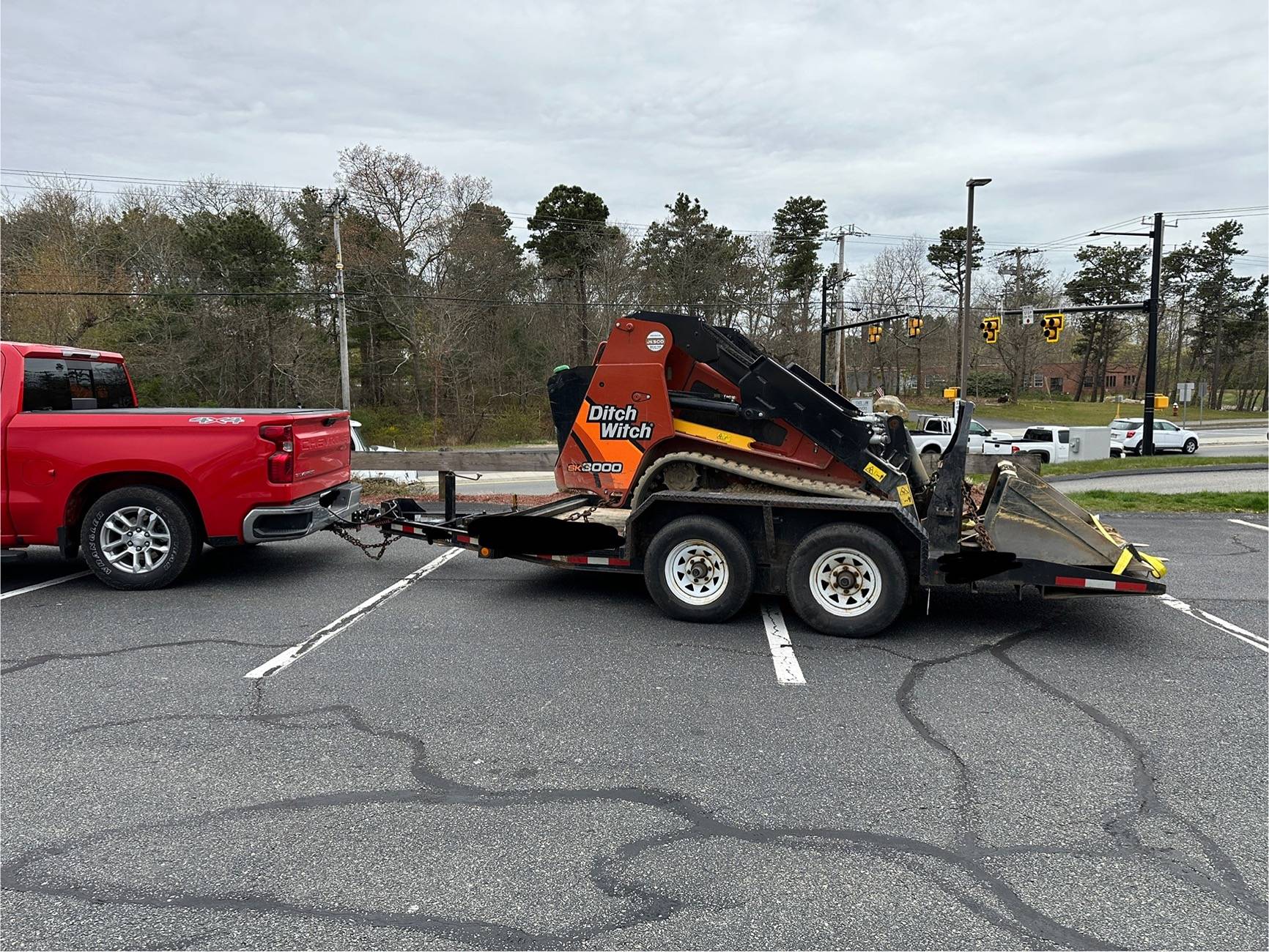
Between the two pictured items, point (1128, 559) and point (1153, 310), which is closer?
point (1128, 559)

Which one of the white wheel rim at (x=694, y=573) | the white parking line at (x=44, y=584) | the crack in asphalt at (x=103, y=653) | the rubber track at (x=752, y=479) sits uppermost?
the rubber track at (x=752, y=479)

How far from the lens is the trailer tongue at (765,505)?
18.3ft

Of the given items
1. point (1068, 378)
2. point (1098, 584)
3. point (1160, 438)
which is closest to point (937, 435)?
point (1160, 438)

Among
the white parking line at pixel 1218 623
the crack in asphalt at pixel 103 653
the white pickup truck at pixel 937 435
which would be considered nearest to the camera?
the crack in asphalt at pixel 103 653

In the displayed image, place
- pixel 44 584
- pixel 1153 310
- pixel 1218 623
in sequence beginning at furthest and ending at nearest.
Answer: pixel 1153 310 < pixel 44 584 < pixel 1218 623

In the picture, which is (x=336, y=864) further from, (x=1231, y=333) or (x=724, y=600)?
(x=1231, y=333)

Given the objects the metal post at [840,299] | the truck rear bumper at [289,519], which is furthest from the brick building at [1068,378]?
the truck rear bumper at [289,519]

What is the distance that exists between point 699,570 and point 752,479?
81 centimetres

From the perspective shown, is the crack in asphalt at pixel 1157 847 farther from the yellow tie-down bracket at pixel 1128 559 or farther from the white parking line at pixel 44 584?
the white parking line at pixel 44 584

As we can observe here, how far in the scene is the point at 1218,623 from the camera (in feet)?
20.3

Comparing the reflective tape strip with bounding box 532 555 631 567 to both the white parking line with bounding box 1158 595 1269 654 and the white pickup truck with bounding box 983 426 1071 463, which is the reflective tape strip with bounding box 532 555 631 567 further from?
the white pickup truck with bounding box 983 426 1071 463

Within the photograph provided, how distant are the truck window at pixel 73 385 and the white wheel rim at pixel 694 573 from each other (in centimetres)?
560

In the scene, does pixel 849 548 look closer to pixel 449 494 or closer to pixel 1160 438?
pixel 449 494

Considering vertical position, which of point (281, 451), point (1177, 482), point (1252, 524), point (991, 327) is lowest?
point (1177, 482)
